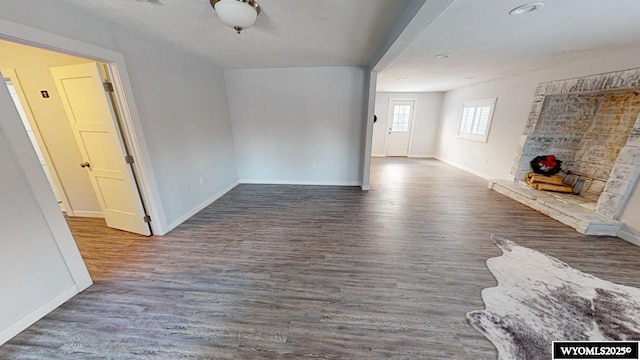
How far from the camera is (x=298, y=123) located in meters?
4.63

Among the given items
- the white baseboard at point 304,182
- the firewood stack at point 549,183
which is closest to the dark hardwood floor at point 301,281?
the firewood stack at point 549,183

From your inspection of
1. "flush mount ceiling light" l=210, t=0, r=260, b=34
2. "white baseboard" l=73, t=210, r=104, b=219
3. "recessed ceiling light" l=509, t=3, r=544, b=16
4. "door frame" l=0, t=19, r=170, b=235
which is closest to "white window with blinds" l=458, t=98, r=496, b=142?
"recessed ceiling light" l=509, t=3, r=544, b=16

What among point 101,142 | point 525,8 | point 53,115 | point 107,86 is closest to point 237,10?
point 107,86

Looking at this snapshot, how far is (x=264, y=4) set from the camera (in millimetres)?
1891

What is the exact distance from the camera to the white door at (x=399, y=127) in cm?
766

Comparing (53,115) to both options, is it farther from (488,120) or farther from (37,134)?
(488,120)

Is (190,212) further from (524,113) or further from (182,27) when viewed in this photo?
(524,113)

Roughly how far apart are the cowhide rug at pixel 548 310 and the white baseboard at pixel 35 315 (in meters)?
3.36

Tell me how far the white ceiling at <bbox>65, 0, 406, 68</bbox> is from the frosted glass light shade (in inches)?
7.0

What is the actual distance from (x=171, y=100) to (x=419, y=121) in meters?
7.54

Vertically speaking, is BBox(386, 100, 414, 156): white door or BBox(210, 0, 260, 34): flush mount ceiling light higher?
BBox(210, 0, 260, 34): flush mount ceiling light

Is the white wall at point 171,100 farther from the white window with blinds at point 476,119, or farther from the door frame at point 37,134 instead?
the white window with blinds at point 476,119

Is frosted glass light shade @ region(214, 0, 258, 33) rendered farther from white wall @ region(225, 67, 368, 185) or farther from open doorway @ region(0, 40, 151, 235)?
white wall @ region(225, 67, 368, 185)

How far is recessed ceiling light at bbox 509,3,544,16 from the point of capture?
5.67 ft
